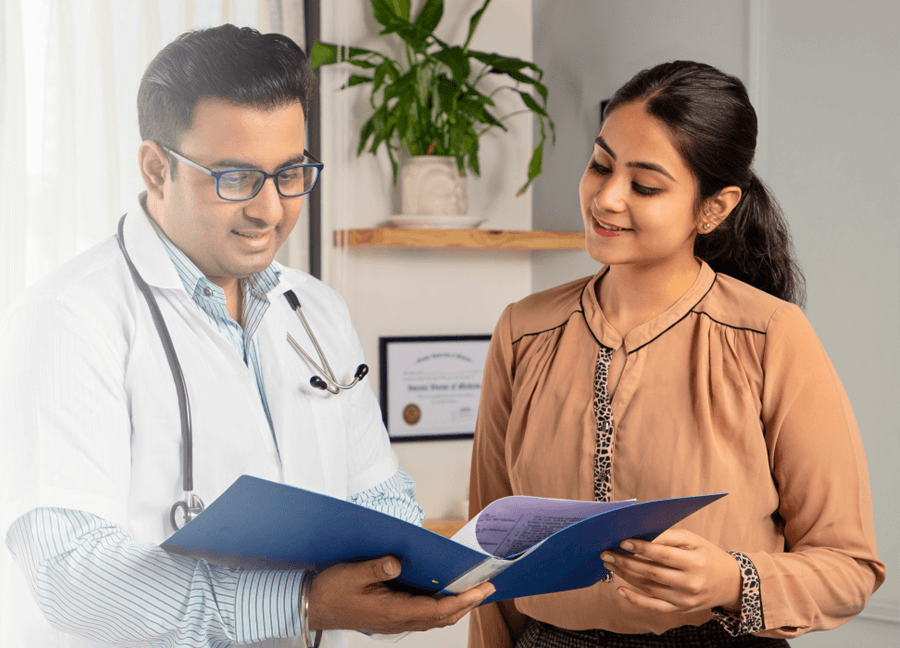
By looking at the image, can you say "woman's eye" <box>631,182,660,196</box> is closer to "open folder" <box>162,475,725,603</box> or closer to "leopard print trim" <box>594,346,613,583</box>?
"leopard print trim" <box>594,346,613,583</box>

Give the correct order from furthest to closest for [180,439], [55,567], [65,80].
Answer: [65,80] → [180,439] → [55,567]

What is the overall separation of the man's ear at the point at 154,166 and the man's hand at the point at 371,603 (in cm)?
52

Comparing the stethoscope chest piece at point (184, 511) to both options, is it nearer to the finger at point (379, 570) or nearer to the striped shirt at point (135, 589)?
the striped shirt at point (135, 589)

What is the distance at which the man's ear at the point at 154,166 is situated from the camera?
1003 millimetres

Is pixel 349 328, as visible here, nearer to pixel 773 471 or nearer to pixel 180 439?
pixel 180 439

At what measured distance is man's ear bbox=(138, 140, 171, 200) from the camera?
100cm

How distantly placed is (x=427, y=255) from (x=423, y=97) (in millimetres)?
516

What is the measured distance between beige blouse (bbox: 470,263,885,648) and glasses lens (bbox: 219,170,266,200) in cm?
53

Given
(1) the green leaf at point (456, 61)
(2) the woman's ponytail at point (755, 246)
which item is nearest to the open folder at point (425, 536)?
(2) the woman's ponytail at point (755, 246)

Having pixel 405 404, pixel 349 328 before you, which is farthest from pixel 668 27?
pixel 349 328

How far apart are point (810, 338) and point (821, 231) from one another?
0.96 metres

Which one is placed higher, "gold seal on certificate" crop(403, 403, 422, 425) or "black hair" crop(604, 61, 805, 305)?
"black hair" crop(604, 61, 805, 305)

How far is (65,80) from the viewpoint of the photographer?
1744mm

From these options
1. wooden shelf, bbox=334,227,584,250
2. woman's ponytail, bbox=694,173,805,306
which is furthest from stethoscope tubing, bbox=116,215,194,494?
wooden shelf, bbox=334,227,584,250
